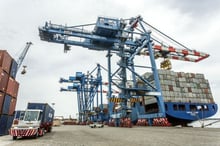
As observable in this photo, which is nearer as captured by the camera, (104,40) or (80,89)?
(104,40)

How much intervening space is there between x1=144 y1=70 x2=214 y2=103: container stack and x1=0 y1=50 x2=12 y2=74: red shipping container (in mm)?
22325

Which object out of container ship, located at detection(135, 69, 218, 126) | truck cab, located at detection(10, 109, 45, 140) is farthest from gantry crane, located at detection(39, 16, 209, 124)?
truck cab, located at detection(10, 109, 45, 140)

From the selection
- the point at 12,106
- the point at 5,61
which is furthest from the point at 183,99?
the point at 5,61

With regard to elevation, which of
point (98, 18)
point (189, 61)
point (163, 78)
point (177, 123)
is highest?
point (98, 18)

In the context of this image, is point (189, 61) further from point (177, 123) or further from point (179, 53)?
point (177, 123)

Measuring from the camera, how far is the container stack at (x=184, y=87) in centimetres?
2661

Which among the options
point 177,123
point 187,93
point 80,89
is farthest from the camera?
point 80,89

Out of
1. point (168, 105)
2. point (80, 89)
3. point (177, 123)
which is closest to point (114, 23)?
point (168, 105)

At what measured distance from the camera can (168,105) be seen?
2403 cm

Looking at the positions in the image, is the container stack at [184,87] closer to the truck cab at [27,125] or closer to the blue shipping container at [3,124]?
the truck cab at [27,125]

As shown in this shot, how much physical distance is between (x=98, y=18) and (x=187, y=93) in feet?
67.0

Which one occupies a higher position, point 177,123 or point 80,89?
point 80,89

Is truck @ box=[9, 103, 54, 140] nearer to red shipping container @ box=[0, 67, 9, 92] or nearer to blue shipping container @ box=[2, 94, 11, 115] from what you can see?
blue shipping container @ box=[2, 94, 11, 115]

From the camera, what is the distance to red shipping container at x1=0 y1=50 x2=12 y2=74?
563 inches
